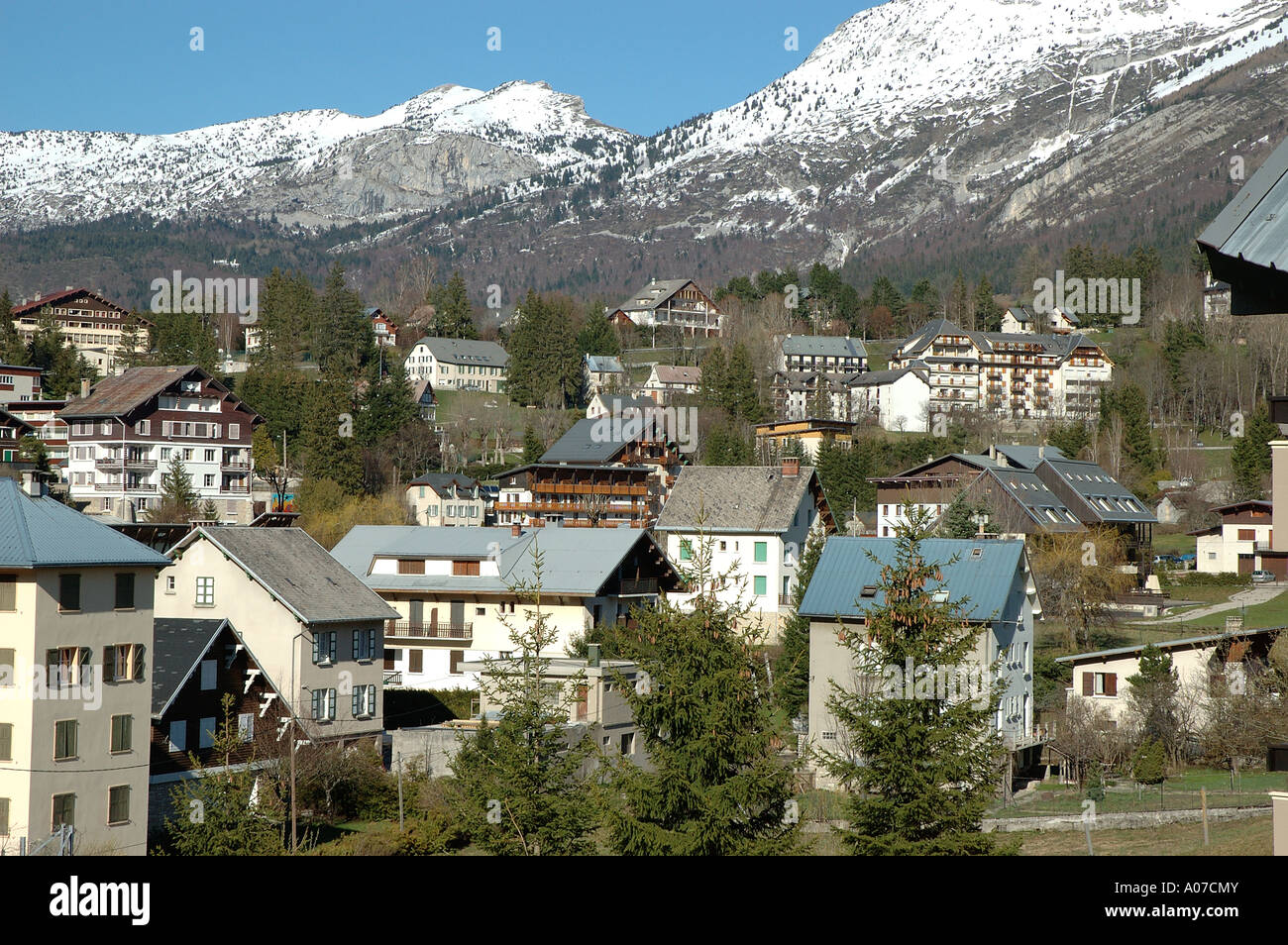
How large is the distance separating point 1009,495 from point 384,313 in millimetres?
114440

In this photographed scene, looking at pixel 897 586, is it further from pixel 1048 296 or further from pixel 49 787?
pixel 1048 296

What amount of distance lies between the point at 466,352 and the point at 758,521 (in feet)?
272

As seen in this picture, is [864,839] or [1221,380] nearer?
[864,839]

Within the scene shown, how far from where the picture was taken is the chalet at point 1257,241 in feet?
25.6

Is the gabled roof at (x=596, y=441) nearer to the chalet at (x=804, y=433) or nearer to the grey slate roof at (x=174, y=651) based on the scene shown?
the chalet at (x=804, y=433)

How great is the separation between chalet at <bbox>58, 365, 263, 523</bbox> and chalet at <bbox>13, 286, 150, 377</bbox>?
5263 centimetres

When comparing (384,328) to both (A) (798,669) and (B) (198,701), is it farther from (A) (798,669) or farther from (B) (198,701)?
(B) (198,701)

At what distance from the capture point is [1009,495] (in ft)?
258

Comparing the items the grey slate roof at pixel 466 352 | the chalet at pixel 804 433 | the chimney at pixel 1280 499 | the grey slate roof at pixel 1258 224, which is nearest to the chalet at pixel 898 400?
the chalet at pixel 804 433

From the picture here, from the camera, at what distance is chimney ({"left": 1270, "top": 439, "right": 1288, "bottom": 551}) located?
34.5 ft

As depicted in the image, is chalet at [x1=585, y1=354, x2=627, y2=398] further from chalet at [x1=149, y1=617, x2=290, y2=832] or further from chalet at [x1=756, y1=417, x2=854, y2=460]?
chalet at [x1=149, y1=617, x2=290, y2=832]

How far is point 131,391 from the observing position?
92.3 metres
